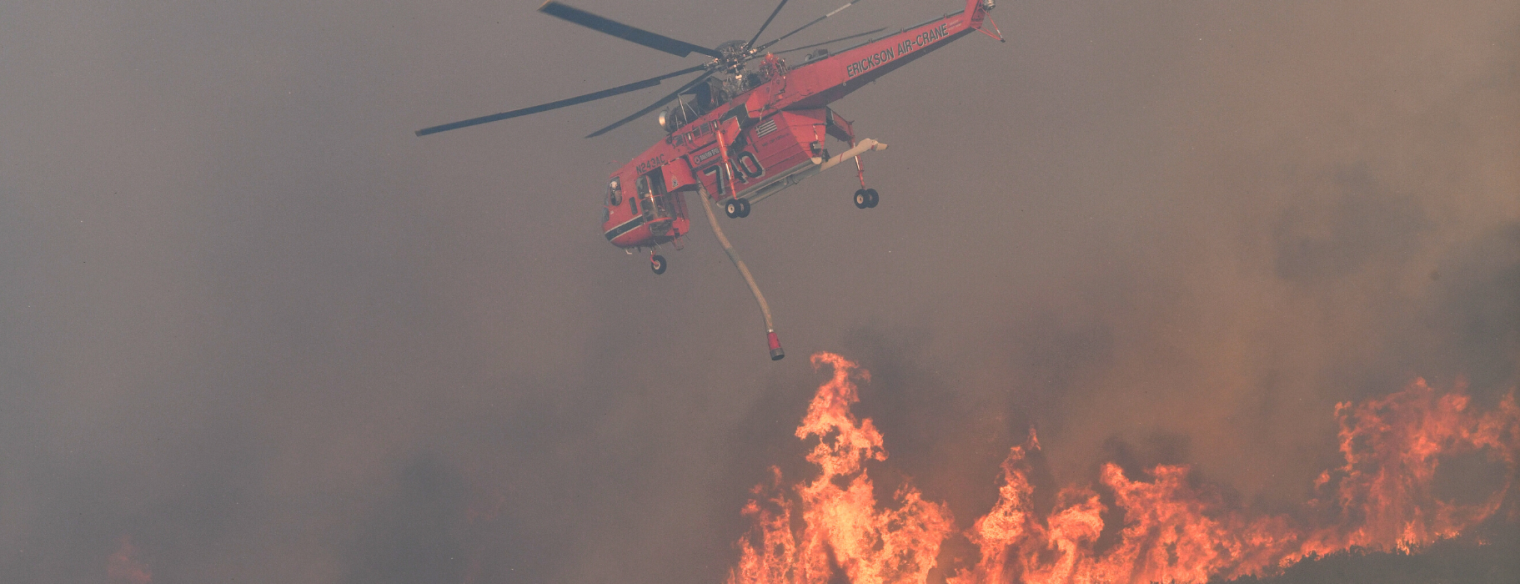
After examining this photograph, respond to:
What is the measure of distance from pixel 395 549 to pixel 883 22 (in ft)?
136

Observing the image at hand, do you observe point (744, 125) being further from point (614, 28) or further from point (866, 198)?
point (614, 28)

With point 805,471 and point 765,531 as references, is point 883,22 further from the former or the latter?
point 765,531

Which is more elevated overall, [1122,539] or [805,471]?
[1122,539]

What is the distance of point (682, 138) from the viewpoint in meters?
28.5

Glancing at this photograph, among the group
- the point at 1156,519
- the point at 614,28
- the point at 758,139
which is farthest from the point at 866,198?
the point at 1156,519

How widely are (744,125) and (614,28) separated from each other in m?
7.80

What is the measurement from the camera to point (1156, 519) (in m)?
33.6

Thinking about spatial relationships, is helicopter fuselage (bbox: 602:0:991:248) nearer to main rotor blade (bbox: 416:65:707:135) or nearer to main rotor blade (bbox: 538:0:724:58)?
main rotor blade (bbox: 416:65:707:135)

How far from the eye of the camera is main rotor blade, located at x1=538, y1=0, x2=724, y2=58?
705 inches

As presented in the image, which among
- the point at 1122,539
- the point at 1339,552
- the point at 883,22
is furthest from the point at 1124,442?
the point at 883,22

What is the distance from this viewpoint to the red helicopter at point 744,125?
2302 cm

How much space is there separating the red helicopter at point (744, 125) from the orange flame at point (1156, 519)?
12412mm

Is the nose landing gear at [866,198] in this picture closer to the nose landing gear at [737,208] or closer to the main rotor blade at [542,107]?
the nose landing gear at [737,208]

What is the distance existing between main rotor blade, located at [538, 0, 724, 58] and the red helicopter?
7 centimetres
